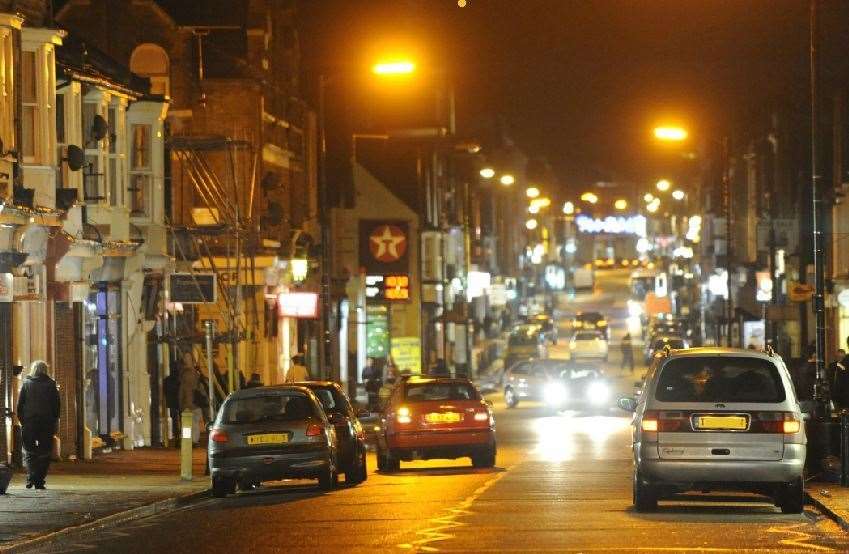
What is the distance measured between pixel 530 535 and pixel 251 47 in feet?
96.0

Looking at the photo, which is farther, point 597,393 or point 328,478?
point 597,393

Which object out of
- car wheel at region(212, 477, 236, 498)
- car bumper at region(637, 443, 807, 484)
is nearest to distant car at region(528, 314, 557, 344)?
car wheel at region(212, 477, 236, 498)

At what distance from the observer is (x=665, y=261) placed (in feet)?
523

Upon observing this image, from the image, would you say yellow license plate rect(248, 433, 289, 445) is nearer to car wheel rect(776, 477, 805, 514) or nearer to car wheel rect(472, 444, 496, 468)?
car wheel rect(472, 444, 496, 468)

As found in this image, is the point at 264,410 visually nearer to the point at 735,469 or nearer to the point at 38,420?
the point at 38,420

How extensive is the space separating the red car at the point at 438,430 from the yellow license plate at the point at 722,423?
973 cm

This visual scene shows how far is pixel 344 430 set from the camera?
81.7 ft

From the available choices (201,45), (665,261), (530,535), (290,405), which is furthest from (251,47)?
(665,261)

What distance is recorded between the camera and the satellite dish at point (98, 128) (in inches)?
1222

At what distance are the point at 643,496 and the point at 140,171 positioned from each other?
18.7 m

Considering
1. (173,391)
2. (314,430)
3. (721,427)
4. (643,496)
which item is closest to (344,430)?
(314,430)

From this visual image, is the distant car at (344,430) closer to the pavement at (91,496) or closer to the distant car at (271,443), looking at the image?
the distant car at (271,443)

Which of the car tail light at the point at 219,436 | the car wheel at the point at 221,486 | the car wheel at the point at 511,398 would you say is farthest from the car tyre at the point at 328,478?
the car wheel at the point at 511,398

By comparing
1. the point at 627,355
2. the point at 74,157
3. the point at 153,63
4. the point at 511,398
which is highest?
the point at 153,63
